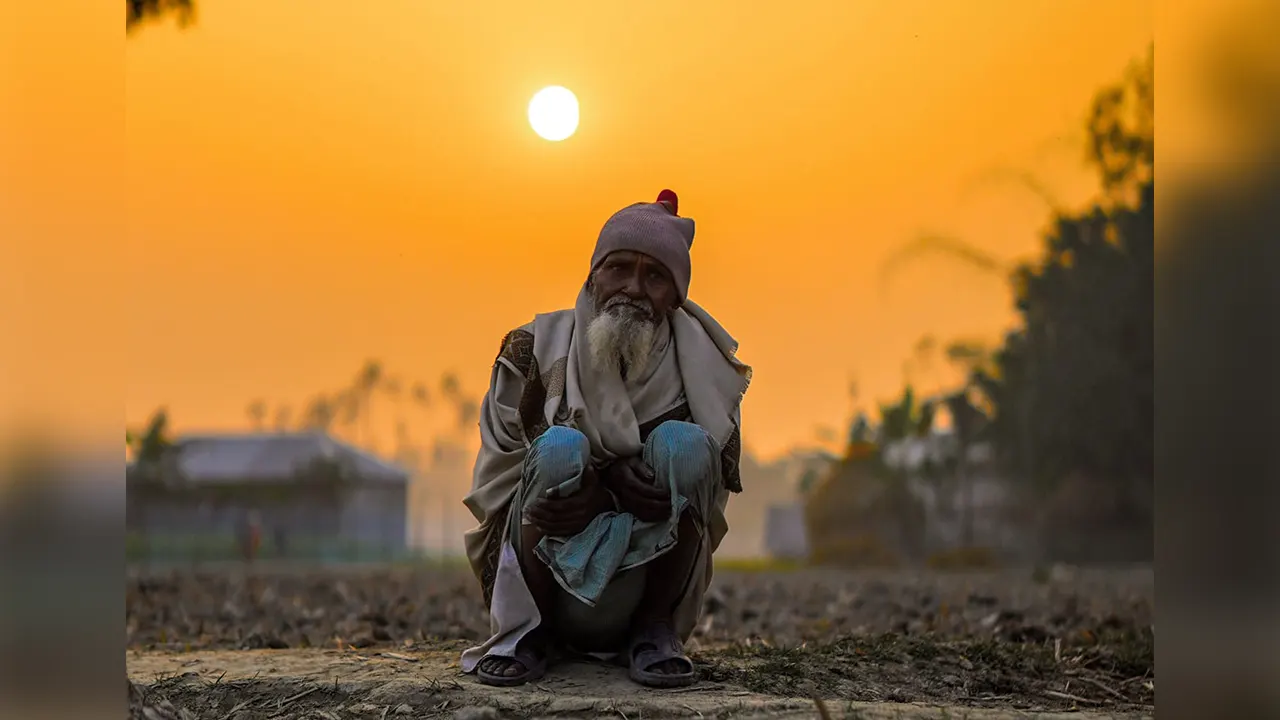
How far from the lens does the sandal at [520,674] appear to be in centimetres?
468

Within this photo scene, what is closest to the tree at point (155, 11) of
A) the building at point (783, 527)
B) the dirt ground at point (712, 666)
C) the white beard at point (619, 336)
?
the dirt ground at point (712, 666)

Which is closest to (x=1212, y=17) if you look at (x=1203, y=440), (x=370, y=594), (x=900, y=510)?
(x=1203, y=440)

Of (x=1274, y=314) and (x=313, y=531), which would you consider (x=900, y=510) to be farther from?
(x=1274, y=314)

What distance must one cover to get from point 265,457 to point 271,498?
5114 mm

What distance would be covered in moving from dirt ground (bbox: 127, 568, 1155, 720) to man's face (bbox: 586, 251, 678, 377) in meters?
1.16

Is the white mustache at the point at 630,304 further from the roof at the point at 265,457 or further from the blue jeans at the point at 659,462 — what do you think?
the roof at the point at 265,457

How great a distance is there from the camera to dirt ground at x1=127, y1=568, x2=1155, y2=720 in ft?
15.0

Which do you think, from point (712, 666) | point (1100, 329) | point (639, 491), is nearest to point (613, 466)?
point (639, 491)

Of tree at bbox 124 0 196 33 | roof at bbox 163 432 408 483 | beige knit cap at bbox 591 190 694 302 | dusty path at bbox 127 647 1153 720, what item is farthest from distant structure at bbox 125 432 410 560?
beige knit cap at bbox 591 190 694 302

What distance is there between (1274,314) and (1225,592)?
697 millimetres

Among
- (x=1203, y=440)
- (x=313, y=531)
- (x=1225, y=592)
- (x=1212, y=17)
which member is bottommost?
(x=313, y=531)

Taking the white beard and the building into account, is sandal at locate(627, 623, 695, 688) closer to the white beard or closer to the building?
the white beard

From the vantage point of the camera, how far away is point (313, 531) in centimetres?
4581

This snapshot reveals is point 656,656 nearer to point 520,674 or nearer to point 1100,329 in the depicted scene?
point 520,674
